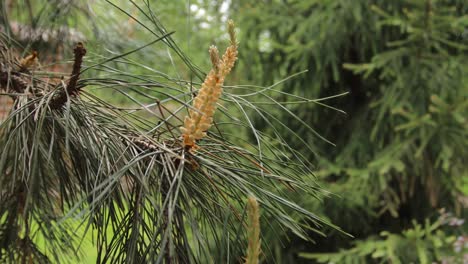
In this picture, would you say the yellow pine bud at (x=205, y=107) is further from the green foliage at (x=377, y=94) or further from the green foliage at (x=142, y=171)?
the green foliage at (x=377, y=94)

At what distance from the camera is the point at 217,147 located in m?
0.79

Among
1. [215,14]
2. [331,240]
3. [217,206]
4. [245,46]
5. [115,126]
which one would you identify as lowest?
[331,240]

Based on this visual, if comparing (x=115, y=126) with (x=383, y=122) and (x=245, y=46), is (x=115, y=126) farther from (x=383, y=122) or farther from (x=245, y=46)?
(x=245, y=46)

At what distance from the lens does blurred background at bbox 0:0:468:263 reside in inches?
97.6

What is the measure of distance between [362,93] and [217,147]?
7.43ft

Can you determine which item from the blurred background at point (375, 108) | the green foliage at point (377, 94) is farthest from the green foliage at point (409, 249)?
the green foliage at point (377, 94)

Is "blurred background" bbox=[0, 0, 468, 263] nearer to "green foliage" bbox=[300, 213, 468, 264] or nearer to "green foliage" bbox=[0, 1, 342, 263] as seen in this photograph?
"green foliage" bbox=[300, 213, 468, 264]

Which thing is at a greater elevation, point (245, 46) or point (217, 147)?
point (245, 46)

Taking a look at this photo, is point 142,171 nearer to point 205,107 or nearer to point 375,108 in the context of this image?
point 205,107

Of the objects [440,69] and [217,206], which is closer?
[217,206]

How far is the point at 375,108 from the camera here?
282cm

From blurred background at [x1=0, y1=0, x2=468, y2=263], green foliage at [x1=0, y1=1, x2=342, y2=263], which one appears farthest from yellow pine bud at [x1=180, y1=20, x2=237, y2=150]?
blurred background at [x1=0, y1=0, x2=468, y2=263]

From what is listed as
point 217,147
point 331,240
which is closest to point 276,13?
point 331,240

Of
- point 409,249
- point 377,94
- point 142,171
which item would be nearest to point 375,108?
point 377,94
